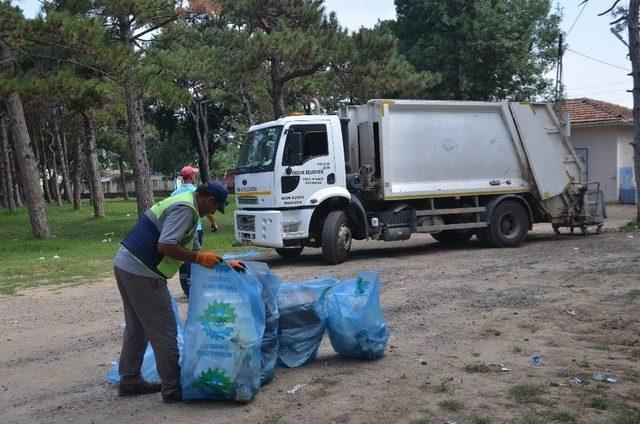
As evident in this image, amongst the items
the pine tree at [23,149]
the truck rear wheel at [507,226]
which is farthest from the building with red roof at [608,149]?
the pine tree at [23,149]

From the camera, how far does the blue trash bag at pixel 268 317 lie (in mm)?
5320

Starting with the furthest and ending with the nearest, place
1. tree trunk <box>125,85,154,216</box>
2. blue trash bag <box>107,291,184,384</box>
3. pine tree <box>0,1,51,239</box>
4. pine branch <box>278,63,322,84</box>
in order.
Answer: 1. tree trunk <box>125,85,154,216</box>
2. pine branch <box>278,63,322,84</box>
3. pine tree <box>0,1,51,239</box>
4. blue trash bag <box>107,291,184,384</box>

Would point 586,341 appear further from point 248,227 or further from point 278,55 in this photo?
point 278,55

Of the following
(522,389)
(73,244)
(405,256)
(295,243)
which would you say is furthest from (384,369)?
(73,244)

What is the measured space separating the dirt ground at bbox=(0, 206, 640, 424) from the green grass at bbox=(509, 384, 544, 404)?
13mm

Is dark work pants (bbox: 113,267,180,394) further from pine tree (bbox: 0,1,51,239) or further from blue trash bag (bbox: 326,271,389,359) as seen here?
pine tree (bbox: 0,1,51,239)

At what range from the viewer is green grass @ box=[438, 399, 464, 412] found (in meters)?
4.62

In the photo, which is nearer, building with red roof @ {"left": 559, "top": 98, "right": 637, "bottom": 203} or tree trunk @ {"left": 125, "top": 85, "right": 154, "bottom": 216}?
tree trunk @ {"left": 125, "top": 85, "right": 154, "bottom": 216}

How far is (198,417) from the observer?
478 cm

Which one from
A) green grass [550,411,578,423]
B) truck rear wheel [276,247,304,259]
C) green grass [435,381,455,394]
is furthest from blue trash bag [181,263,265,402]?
truck rear wheel [276,247,304,259]

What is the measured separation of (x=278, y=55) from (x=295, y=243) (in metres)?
7.69

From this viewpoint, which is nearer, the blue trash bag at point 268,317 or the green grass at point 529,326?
the blue trash bag at point 268,317

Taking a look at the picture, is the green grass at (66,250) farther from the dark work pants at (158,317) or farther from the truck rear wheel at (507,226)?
the dark work pants at (158,317)

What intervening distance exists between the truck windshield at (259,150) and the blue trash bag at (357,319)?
6795 mm
